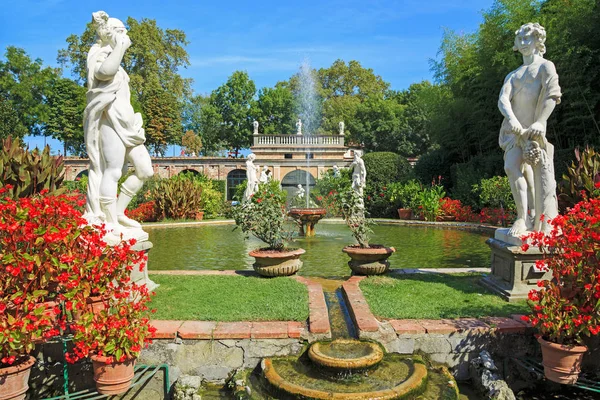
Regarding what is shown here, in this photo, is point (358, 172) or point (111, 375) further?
point (358, 172)

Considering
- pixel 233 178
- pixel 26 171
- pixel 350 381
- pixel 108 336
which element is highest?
pixel 233 178

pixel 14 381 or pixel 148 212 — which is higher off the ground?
pixel 148 212

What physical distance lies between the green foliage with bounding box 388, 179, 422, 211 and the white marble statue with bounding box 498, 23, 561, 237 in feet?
35.5

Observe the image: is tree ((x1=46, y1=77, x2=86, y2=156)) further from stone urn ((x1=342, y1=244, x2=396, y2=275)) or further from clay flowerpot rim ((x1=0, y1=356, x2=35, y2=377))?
clay flowerpot rim ((x1=0, y1=356, x2=35, y2=377))

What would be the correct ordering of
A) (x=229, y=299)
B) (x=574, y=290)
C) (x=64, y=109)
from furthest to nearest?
(x=64, y=109)
(x=229, y=299)
(x=574, y=290)

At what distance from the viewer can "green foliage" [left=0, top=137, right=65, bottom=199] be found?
6.89 meters

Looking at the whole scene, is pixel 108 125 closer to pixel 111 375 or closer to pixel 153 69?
pixel 111 375

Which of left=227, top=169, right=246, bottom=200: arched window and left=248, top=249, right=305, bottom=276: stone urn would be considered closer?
left=248, top=249, right=305, bottom=276: stone urn

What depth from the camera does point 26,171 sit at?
6.98 metres

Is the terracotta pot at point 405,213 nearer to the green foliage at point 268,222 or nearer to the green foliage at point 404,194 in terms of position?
the green foliage at point 404,194

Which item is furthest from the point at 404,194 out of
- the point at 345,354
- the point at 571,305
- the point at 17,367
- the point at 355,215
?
the point at 17,367

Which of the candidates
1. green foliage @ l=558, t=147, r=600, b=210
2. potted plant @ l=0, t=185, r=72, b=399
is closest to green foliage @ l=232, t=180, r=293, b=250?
potted plant @ l=0, t=185, r=72, b=399

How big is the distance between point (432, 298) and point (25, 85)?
3679cm

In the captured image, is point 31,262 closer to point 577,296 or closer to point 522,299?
point 577,296
